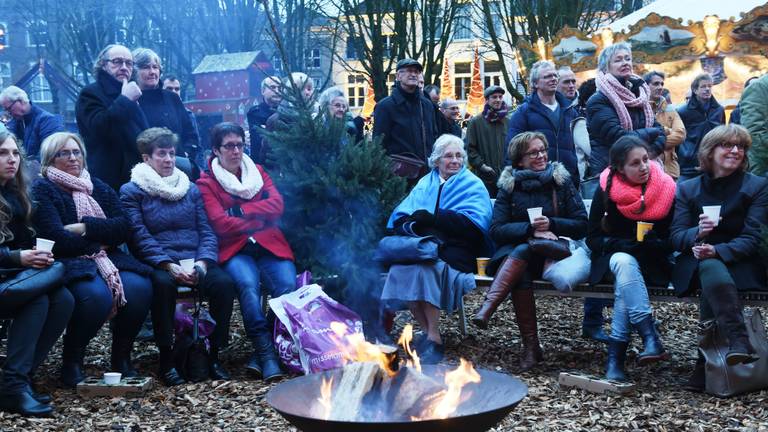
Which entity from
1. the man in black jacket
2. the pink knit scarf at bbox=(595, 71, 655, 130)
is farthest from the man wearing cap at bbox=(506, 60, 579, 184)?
the man in black jacket

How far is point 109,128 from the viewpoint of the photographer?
7.04 metres

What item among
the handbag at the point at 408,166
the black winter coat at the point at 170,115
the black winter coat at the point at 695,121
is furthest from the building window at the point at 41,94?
the handbag at the point at 408,166

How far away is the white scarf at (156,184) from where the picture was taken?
6.38 m

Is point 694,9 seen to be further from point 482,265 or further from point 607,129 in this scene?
point 482,265

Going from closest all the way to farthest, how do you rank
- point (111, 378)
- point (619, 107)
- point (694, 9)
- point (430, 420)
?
point (430, 420), point (111, 378), point (619, 107), point (694, 9)

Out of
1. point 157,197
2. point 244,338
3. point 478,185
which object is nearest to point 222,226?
point 157,197

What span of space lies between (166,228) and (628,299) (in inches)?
121

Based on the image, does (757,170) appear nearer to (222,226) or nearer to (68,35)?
(222,226)

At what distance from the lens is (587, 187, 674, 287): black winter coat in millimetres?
6051

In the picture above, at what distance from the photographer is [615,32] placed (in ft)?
53.0

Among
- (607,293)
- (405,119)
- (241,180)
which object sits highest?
(405,119)

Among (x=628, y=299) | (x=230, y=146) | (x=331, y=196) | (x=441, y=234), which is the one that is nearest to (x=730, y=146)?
(x=628, y=299)

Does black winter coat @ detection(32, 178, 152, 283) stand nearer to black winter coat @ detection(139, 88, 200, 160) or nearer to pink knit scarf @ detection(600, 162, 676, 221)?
black winter coat @ detection(139, 88, 200, 160)

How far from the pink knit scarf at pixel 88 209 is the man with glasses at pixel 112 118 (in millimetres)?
995
